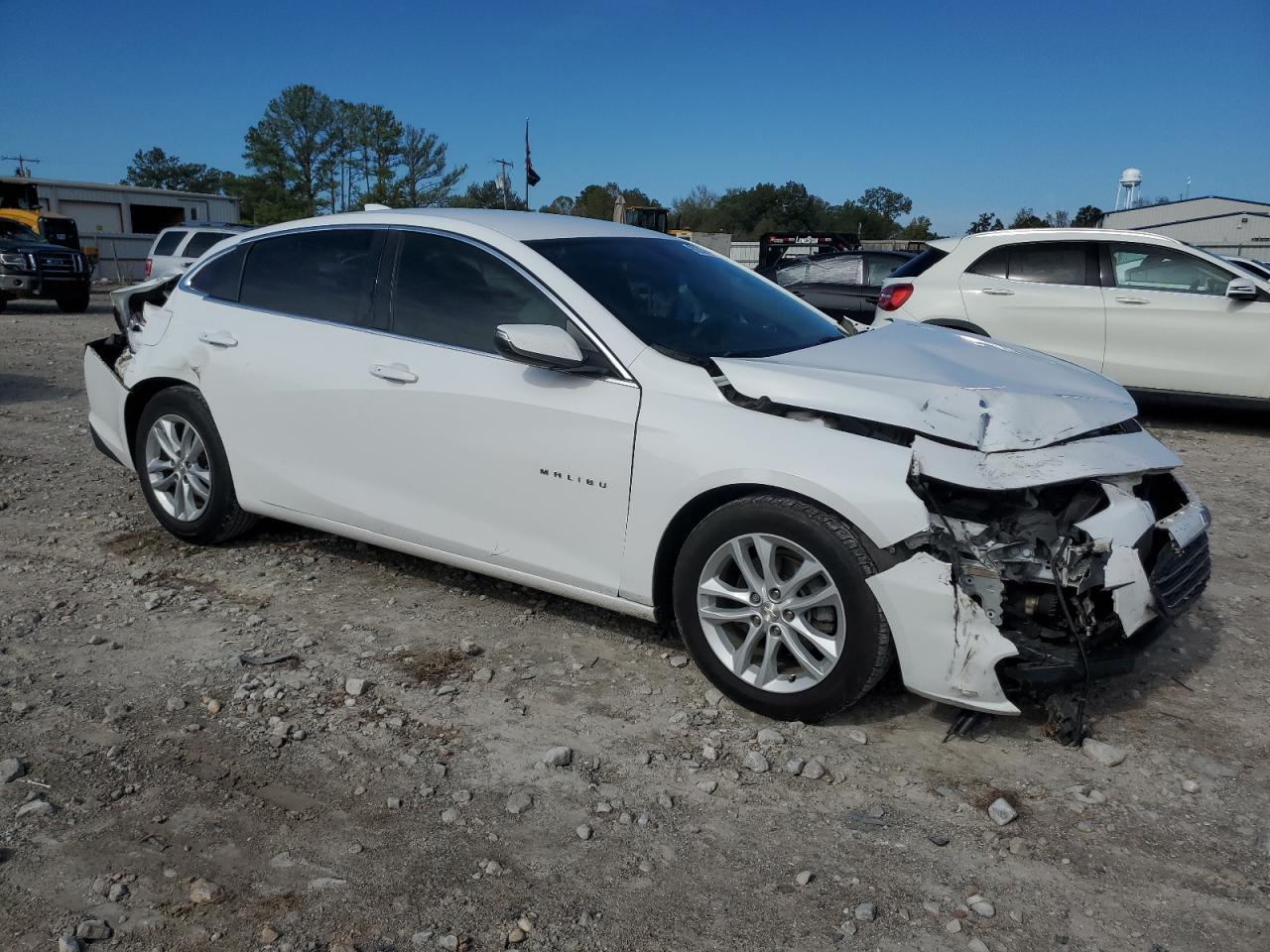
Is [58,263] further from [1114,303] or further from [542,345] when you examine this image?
[542,345]

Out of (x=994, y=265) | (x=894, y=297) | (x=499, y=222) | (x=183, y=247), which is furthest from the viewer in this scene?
(x=183, y=247)

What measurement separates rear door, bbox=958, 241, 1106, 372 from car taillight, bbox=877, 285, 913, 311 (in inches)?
18.8

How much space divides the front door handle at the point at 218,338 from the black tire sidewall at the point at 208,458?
27 cm

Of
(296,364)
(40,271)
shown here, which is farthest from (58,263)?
(296,364)

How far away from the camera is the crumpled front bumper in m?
2.90

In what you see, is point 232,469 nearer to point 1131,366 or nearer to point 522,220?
point 522,220

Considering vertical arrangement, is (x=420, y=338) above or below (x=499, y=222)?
below

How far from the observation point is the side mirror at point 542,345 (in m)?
3.44

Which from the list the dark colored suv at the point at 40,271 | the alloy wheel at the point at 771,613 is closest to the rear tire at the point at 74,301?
the dark colored suv at the point at 40,271

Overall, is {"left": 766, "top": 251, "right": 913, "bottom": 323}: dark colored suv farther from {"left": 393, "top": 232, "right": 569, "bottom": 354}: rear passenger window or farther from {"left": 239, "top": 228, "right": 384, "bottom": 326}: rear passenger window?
{"left": 393, "top": 232, "right": 569, "bottom": 354}: rear passenger window

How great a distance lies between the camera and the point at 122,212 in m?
42.3

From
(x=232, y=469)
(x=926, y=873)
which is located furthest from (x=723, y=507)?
(x=232, y=469)

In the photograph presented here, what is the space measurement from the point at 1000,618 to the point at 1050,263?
21.6ft

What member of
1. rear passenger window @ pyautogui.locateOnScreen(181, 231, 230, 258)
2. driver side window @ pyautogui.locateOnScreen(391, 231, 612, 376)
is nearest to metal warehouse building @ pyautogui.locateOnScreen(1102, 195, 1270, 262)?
rear passenger window @ pyautogui.locateOnScreen(181, 231, 230, 258)
